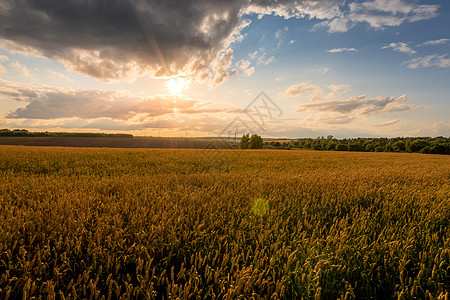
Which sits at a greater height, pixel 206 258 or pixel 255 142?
pixel 255 142

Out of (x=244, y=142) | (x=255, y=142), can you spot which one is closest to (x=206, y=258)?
(x=255, y=142)

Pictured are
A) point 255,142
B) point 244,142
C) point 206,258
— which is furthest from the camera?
point 244,142

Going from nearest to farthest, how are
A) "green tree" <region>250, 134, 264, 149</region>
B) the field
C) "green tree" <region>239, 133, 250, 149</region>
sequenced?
the field
"green tree" <region>250, 134, 264, 149</region>
"green tree" <region>239, 133, 250, 149</region>

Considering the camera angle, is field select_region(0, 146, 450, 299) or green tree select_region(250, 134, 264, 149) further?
green tree select_region(250, 134, 264, 149)

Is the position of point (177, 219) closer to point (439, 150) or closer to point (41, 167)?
point (41, 167)

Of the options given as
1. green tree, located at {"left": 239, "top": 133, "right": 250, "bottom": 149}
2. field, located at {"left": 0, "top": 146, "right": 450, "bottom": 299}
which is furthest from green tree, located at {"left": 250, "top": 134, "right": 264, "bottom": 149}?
field, located at {"left": 0, "top": 146, "right": 450, "bottom": 299}

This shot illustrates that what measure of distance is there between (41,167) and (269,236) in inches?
346

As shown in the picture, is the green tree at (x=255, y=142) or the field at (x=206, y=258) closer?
the field at (x=206, y=258)

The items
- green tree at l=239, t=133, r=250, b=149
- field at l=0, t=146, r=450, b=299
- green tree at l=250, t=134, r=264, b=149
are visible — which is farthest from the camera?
green tree at l=239, t=133, r=250, b=149

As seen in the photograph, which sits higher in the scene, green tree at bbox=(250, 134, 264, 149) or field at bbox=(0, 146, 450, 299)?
green tree at bbox=(250, 134, 264, 149)

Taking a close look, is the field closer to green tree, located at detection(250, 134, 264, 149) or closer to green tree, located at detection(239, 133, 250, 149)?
green tree, located at detection(250, 134, 264, 149)

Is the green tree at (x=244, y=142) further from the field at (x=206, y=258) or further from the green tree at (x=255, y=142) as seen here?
the field at (x=206, y=258)

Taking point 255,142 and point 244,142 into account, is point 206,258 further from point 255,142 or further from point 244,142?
point 244,142

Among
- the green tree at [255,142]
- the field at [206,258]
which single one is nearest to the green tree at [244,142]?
the green tree at [255,142]
